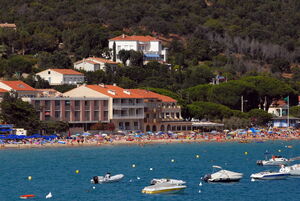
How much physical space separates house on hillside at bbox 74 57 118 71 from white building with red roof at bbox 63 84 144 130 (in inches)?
1160

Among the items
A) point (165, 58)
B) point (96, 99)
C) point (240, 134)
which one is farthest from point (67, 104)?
point (165, 58)

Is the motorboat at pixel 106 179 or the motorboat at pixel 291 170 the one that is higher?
the motorboat at pixel 291 170

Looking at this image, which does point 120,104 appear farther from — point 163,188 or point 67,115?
point 163,188

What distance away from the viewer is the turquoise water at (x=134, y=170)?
6111 centimetres

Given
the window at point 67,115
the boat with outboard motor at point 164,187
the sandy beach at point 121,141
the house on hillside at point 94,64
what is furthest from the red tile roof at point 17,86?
the boat with outboard motor at point 164,187

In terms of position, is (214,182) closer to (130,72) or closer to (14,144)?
(14,144)

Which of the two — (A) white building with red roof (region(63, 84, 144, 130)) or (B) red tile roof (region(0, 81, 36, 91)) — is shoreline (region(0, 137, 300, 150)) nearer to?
(A) white building with red roof (region(63, 84, 144, 130))

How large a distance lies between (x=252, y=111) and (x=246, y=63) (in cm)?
5753

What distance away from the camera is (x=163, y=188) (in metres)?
61.3

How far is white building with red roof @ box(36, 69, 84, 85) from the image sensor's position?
139 metres

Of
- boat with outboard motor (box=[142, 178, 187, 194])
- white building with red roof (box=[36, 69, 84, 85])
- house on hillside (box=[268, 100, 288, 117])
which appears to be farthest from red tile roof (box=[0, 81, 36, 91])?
boat with outboard motor (box=[142, 178, 187, 194])

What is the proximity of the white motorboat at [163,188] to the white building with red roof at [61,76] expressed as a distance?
79.3 metres

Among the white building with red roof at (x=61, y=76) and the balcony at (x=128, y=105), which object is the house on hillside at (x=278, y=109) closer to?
the white building with red roof at (x=61, y=76)

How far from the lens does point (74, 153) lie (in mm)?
93500
